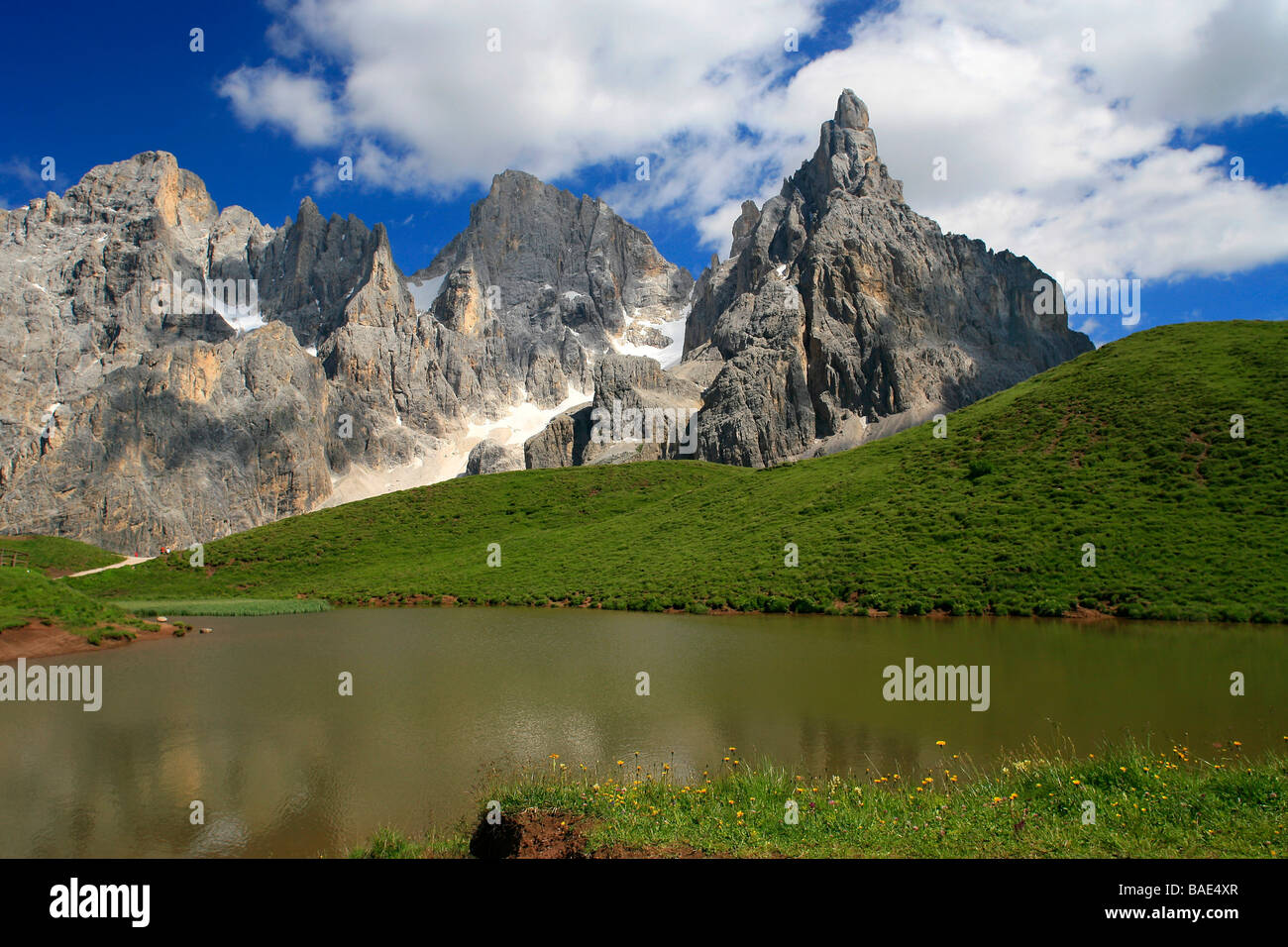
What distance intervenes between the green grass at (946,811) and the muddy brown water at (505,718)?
1521 millimetres

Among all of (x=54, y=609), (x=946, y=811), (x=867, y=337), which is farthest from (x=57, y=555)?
(x=867, y=337)

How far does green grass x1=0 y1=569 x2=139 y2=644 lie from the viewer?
27.1m

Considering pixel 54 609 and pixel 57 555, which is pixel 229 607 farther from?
pixel 57 555

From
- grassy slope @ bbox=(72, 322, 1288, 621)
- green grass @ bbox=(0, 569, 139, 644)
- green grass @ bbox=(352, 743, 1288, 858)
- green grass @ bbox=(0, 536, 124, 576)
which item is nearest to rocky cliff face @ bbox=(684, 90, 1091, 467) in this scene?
grassy slope @ bbox=(72, 322, 1288, 621)

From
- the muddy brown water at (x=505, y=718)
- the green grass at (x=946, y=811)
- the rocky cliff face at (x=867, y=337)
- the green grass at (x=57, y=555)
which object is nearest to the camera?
the green grass at (x=946, y=811)

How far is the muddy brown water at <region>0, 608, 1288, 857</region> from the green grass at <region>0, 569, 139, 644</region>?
317cm

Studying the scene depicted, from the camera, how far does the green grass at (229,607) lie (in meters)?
39.7

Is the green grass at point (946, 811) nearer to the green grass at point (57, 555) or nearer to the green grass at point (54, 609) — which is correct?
the green grass at point (54, 609)

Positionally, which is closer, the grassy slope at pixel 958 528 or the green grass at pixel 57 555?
the grassy slope at pixel 958 528

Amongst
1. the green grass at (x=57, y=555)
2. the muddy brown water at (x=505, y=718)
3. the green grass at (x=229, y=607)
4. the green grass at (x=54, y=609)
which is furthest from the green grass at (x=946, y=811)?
the green grass at (x=57, y=555)

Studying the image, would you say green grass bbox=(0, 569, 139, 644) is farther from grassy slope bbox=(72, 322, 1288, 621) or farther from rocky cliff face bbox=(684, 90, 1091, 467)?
rocky cliff face bbox=(684, 90, 1091, 467)
